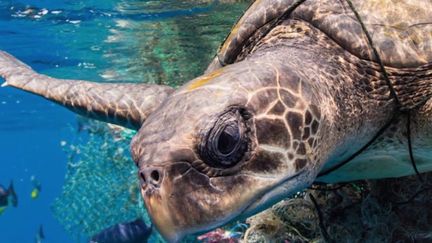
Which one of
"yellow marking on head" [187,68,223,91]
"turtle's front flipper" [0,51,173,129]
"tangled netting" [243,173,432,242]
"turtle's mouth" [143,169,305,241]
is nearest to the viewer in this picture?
"turtle's mouth" [143,169,305,241]

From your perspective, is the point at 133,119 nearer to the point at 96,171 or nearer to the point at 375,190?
the point at 375,190

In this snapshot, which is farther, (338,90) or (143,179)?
(338,90)

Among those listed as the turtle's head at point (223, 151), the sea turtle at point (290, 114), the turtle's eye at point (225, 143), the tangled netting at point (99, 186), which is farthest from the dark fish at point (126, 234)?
the turtle's eye at point (225, 143)

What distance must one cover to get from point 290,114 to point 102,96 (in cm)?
248

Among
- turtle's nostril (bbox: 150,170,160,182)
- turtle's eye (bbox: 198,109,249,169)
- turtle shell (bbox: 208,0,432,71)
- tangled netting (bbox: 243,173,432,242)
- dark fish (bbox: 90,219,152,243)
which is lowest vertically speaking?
dark fish (bbox: 90,219,152,243)

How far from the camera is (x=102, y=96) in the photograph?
392 centimetres

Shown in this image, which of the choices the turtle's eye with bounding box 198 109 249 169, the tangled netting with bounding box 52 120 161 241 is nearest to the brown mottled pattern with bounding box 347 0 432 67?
the turtle's eye with bounding box 198 109 249 169

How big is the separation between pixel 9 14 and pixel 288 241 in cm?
1021

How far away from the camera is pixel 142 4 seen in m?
9.88

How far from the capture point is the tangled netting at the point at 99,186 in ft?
30.2

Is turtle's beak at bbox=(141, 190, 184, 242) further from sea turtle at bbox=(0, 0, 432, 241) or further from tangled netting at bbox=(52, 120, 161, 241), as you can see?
tangled netting at bbox=(52, 120, 161, 241)

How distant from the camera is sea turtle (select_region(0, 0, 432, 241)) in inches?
66.2

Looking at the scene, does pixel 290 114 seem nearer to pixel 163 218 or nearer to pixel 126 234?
pixel 163 218

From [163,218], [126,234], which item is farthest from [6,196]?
[163,218]
